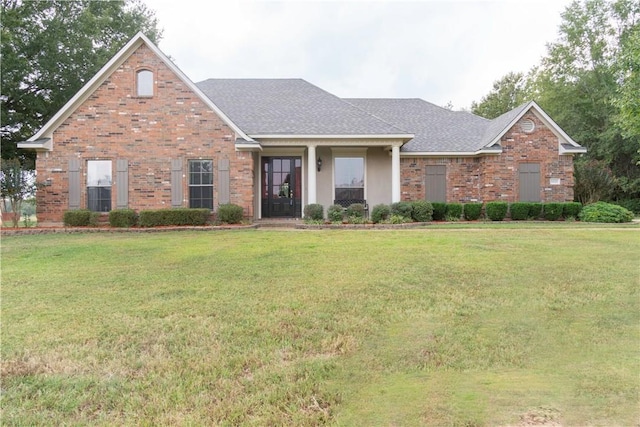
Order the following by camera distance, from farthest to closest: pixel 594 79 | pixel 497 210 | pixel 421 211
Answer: pixel 594 79 → pixel 497 210 → pixel 421 211

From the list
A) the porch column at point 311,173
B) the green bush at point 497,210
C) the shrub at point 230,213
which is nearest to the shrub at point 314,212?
the porch column at point 311,173

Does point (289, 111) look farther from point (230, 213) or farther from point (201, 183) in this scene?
point (230, 213)

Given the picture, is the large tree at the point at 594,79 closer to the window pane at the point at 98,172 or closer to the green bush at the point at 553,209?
the green bush at the point at 553,209

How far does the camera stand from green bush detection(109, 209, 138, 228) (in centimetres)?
1266

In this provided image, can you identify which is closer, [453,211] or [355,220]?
[355,220]

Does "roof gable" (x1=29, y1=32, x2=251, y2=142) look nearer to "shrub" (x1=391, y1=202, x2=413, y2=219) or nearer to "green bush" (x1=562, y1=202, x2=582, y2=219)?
"shrub" (x1=391, y1=202, x2=413, y2=219)

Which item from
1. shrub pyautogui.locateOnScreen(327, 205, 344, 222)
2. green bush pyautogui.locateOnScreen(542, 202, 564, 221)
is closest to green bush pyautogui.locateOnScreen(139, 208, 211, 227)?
shrub pyautogui.locateOnScreen(327, 205, 344, 222)

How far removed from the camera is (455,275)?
558 cm

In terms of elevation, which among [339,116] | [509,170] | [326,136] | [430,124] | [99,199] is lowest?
[99,199]

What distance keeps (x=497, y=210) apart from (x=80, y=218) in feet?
50.2

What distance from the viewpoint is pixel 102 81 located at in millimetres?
13359

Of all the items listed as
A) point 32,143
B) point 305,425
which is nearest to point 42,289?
point 305,425

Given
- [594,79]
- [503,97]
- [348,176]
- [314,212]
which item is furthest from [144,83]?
[503,97]

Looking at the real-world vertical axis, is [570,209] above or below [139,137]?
below
